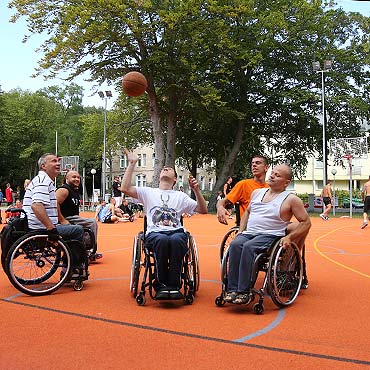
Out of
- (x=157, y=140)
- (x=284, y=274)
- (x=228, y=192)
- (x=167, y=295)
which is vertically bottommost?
(x=167, y=295)

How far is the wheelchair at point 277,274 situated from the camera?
4.89 metres

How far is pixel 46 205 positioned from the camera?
5855 mm

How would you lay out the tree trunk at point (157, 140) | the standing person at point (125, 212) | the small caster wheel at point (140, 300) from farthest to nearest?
the tree trunk at point (157, 140), the standing person at point (125, 212), the small caster wheel at point (140, 300)

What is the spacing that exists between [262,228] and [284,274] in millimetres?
522

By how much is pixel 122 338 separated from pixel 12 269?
2056 millimetres

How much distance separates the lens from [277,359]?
355 centimetres

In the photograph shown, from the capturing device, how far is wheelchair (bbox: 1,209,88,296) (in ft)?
→ 18.4

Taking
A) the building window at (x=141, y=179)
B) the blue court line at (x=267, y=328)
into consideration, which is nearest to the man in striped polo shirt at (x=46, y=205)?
the blue court line at (x=267, y=328)

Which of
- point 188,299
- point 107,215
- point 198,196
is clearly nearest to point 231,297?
point 188,299

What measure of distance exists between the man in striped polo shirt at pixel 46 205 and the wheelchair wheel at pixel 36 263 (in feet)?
0.54

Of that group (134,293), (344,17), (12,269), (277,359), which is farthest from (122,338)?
(344,17)

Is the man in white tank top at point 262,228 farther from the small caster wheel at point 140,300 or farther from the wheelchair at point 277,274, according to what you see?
the small caster wheel at point 140,300

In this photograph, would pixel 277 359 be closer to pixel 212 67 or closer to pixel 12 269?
pixel 12 269

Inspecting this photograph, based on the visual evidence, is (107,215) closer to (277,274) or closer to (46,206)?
(46,206)
